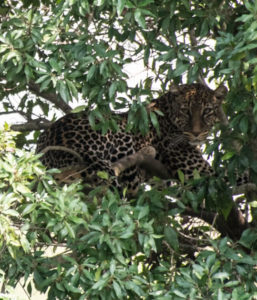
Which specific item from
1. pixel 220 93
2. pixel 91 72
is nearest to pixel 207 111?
pixel 220 93

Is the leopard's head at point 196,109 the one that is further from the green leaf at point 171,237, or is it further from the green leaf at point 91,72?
the green leaf at point 91,72

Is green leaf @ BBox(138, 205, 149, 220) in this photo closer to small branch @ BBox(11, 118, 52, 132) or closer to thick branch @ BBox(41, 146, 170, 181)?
thick branch @ BBox(41, 146, 170, 181)

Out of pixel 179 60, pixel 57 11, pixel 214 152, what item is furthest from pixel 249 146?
pixel 57 11

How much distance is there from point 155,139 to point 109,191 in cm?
359

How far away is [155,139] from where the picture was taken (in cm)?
966

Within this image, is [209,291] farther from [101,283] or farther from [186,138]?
[186,138]

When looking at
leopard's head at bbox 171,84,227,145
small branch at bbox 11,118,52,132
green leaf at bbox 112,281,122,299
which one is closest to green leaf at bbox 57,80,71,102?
green leaf at bbox 112,281,122,299

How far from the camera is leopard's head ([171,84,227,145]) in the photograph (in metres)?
9.26

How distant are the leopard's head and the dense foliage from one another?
103 inches

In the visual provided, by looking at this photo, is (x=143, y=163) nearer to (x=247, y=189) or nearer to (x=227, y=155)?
(x=247, y=189)

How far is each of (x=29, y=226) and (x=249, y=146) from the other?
1.58 m

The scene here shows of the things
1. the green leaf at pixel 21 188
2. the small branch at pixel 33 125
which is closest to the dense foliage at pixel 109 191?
the green leaf at pixel 21 188

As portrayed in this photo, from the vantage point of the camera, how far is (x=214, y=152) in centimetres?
621

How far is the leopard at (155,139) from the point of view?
8594mm
